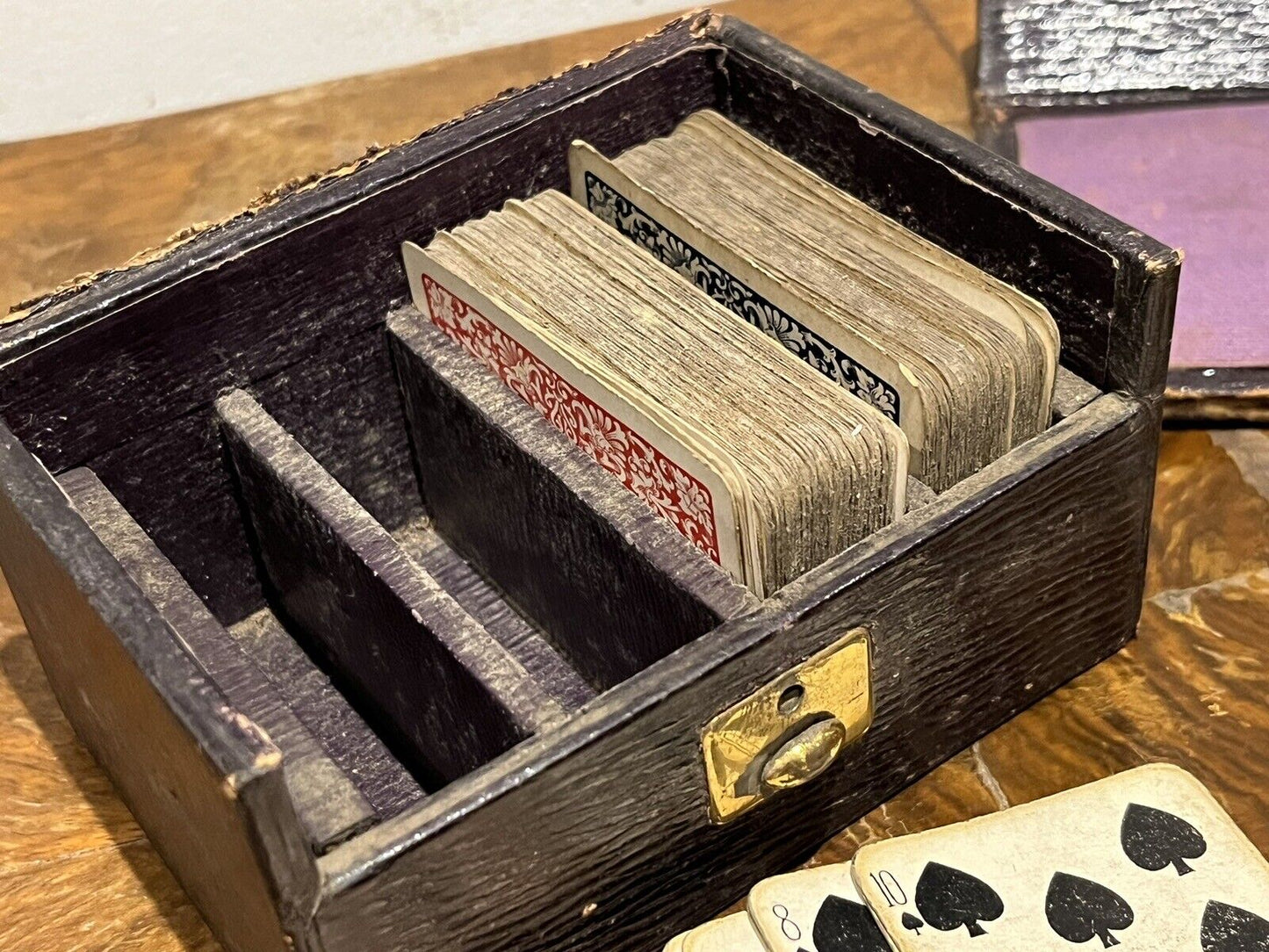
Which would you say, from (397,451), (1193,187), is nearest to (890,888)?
(397,451)

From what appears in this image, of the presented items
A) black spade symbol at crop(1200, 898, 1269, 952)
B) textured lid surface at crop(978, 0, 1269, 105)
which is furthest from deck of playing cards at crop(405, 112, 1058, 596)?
textured lid surface at crop(978, 0, 1269, 105)

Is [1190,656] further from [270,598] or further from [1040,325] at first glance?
[270,598]

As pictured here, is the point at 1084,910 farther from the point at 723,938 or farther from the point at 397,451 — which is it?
the point at 397,451

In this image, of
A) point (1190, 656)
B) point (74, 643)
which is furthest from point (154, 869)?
point (1190, 656)

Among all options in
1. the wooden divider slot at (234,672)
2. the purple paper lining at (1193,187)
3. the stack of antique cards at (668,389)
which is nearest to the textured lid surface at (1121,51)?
the purple paper lining at (1193,187)

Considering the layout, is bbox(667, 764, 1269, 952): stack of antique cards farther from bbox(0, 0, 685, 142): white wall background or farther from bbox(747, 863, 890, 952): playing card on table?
bbox(0, 0, 685, 142): white wall background

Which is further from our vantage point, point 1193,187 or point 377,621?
point 1193,187

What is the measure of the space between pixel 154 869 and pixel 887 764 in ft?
1.39

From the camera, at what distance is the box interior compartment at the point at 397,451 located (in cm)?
95

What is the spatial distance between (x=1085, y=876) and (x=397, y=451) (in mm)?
517

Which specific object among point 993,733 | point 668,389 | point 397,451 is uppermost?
point 668,389

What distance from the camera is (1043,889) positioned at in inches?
35.8

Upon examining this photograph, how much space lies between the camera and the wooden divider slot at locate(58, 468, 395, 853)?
0.82 metres

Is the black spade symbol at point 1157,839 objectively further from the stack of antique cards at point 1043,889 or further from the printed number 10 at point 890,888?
the printed number 10 at point 890,888
